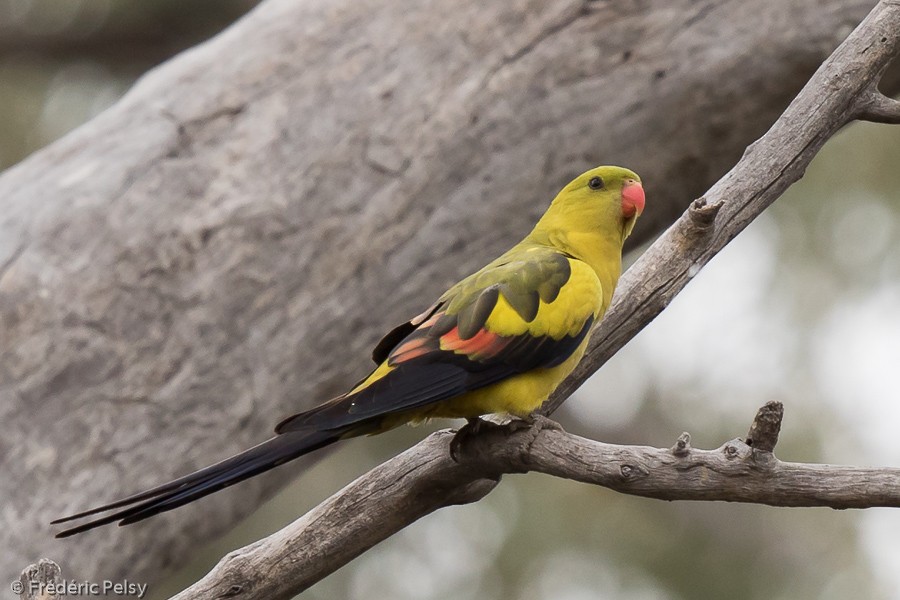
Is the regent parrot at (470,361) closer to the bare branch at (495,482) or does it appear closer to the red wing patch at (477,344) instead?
the red wing patch at (477,344)

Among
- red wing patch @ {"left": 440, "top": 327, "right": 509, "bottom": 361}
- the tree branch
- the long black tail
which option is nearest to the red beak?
the tree branch

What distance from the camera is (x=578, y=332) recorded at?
2.09m

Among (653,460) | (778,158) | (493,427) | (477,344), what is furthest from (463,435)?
(778,158)

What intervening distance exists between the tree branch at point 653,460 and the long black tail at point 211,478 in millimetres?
276

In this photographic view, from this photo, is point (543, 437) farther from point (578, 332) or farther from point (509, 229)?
point (509, 229)

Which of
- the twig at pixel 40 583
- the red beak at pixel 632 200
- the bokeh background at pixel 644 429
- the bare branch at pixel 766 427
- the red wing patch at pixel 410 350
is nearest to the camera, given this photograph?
the bare branch at pixel 766 427

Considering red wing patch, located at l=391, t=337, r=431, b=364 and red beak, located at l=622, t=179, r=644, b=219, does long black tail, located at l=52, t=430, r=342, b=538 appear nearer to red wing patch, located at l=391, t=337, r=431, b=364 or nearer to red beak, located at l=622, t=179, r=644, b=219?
red wing patch, located at l=391, t=337, r=431, b=364

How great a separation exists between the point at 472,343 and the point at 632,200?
64 centimetres

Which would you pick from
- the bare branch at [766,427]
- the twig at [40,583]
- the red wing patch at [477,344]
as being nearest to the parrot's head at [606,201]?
the red wing patch at [477,344]

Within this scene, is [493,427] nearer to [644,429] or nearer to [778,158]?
[778,158]

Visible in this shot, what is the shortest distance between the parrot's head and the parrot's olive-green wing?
239mm

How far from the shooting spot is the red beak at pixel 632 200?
7.98 ft

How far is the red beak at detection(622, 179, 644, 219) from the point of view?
7.98 ft

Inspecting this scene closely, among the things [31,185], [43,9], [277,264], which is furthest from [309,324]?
[43,9]
